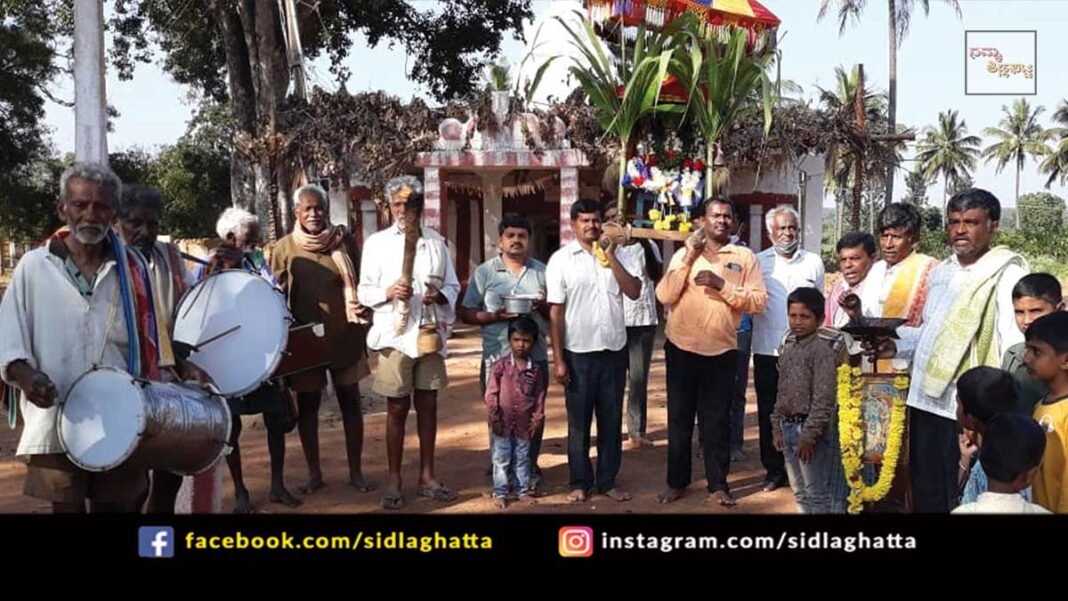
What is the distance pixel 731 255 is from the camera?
4.40 meters

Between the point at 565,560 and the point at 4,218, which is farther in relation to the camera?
the point at 4,218

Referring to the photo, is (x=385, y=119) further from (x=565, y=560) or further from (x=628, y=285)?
(x=565, y=560)

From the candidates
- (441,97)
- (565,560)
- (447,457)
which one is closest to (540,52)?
(441,97)

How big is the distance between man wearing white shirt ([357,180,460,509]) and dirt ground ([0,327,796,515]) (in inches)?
17.6

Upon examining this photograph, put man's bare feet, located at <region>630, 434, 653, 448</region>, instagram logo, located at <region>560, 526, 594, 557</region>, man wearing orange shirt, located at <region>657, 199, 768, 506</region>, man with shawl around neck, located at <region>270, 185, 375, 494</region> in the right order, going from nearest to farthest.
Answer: instagram logo, located at <region>560, 526, 594, 557</region>
man wearing orange shirt, located at <region>657, 199, 768, 506</region>
man with shawl around neck, located at <region>270, 185, 375, 494</region>
man's bare feet, located at <region>630, 434, 653, 448</region>

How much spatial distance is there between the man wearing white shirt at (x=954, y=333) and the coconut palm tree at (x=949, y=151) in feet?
187

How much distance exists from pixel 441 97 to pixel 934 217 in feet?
122

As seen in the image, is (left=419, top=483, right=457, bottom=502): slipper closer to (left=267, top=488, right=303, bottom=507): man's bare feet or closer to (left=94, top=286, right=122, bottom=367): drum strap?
(left=267, top=488, right=303, bottom=507): man's bare feet

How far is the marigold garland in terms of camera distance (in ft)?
11.9

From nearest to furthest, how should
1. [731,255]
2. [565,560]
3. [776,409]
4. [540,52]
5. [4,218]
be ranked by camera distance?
[565,560] → [776,409] → [731,255] → [540,52] → [4,218]

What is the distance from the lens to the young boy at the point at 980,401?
2777 millimetres

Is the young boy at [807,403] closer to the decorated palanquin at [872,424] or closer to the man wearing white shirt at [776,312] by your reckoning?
the decorated palanquin at [872,424]

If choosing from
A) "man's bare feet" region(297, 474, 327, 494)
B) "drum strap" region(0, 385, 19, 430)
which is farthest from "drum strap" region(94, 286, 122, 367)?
"man's bare feet" region(297, 474, 327, 494)

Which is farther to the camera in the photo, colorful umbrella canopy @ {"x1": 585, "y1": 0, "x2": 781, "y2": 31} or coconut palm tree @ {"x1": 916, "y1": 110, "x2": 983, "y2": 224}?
coconut palm tree @ {"x1": 916, "y1": 110, "x2": 983, "y2": 224}
